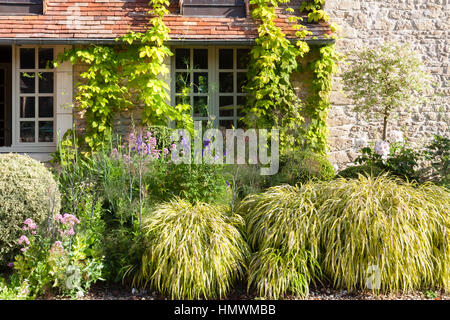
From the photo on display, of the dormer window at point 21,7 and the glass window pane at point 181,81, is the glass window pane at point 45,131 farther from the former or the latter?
the glass window pane at point 181,81

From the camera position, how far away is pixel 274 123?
25.7 feet

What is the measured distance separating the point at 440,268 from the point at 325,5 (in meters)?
5.33

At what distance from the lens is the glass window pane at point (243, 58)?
8281 millimetres

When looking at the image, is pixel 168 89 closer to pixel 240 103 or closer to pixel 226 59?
pixel 226 59

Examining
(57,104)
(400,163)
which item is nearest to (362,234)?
(400,163)

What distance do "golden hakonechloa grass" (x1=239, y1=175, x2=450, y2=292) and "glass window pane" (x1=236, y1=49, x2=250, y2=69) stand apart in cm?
385

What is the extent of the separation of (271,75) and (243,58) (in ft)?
2.74

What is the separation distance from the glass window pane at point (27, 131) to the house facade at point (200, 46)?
0.02 metres

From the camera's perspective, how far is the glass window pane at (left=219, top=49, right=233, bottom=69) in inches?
327

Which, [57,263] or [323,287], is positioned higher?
[57,263]

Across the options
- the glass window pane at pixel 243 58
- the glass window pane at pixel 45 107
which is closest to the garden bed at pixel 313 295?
the glass window pane at pixel 45 107

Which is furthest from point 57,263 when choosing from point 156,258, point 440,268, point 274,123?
point 274,123

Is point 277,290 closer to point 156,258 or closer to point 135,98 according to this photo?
point 156,258
